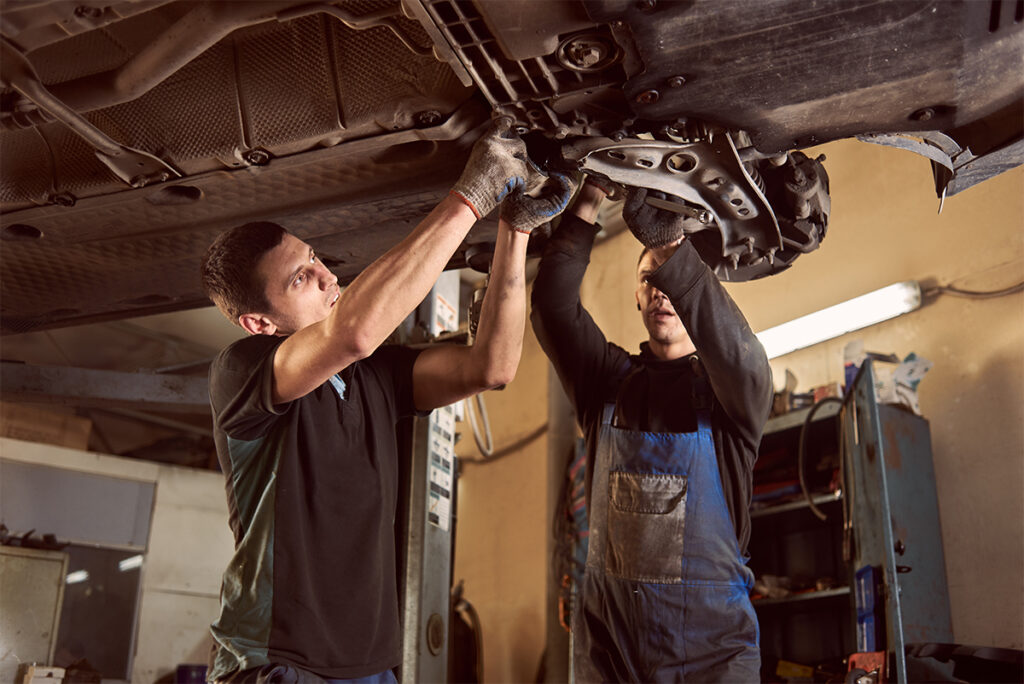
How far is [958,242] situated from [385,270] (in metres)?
2.63

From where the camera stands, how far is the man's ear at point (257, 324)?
5.72 feet

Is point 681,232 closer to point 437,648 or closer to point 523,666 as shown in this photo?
point 437,648

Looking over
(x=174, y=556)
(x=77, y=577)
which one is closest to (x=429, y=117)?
(x=77, y=577)

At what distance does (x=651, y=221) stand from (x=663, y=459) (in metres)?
0.52

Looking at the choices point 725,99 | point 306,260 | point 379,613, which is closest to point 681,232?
point 725,99

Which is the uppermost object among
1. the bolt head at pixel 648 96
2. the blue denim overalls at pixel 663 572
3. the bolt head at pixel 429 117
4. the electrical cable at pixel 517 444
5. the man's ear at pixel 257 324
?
the electrical cable at pixel 517 444

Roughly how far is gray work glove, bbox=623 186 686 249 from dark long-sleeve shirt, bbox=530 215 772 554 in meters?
0.05

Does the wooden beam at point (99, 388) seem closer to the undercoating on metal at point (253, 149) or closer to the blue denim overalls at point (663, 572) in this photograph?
the undercoating on metal at point (253, 149)

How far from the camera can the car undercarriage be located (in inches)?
50.6

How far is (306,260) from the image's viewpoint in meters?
1.74

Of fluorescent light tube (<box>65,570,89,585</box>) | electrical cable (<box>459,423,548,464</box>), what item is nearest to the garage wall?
fluorescent light tube (<box>65,570,89,585</box>)

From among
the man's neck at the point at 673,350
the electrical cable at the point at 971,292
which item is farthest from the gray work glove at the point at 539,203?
the electrical cable at the point at 971,292

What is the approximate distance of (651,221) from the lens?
1760 millimetres

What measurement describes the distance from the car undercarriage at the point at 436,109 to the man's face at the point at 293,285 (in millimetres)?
142
